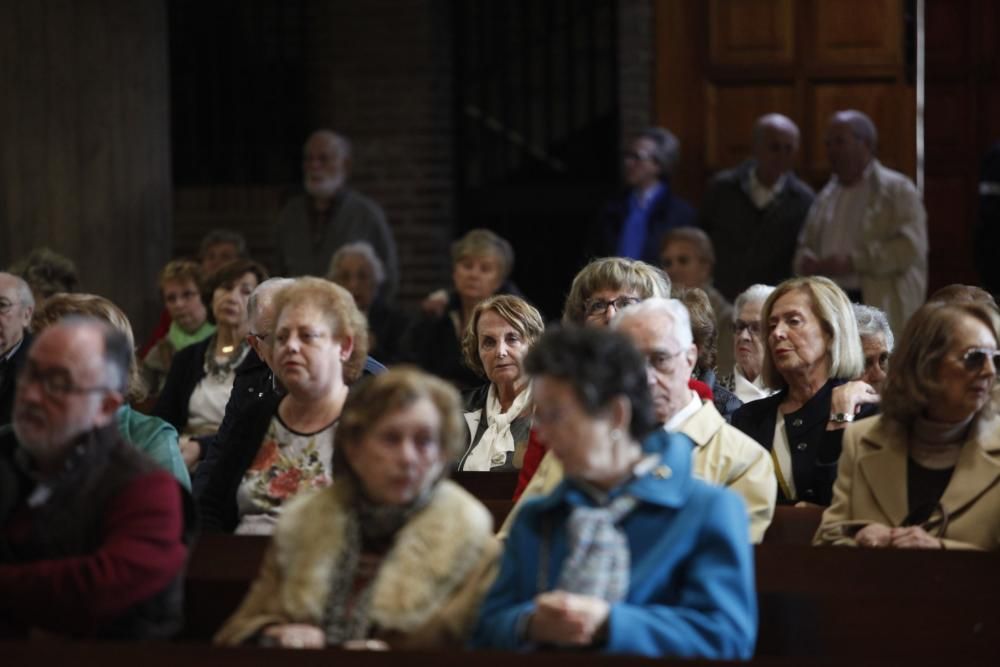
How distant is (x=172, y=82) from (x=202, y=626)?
7.92 m

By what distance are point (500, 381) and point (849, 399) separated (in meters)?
1.10

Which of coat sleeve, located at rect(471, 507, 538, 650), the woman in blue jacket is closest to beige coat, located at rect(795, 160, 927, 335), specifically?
the woman in blue jacket

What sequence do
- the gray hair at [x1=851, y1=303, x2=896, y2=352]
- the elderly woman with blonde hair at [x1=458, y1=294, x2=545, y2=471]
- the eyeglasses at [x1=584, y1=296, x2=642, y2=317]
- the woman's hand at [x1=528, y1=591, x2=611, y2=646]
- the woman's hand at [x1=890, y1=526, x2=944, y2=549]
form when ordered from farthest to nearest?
the gray hair at [x1=851, y1=303, x2=896, y2=352]
the elderly woman with blonde hair at [x1=458, y1=294, x2=545, y2=471]
the eyeglasses at [x1=584, y1=296, x2=642, y2=317]
the woman's hand at [x1=890, y1=526, x2=944, y2=549]
the woman's hand at [x1=528, y1=591, x2=611, y2=646]

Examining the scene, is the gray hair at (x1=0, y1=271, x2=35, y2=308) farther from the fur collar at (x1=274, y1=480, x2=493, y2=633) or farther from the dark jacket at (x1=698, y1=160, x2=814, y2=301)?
the dark jacket at (x1=698, y1=160, x2=814, y2=301)

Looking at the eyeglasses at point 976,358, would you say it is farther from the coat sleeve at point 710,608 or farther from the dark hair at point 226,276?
the dark hair at point 226,276

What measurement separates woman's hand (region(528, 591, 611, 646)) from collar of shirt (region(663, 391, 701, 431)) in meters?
1.10

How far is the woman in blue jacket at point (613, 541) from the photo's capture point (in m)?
3.03

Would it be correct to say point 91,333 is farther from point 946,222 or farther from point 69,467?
point 946,222

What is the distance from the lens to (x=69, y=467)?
329 cm

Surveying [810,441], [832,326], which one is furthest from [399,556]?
[832,326]

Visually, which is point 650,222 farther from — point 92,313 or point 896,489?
point 896,489

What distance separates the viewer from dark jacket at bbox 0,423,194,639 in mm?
3205

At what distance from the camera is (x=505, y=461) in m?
5.24

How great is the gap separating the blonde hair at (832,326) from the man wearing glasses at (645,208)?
139 inches
